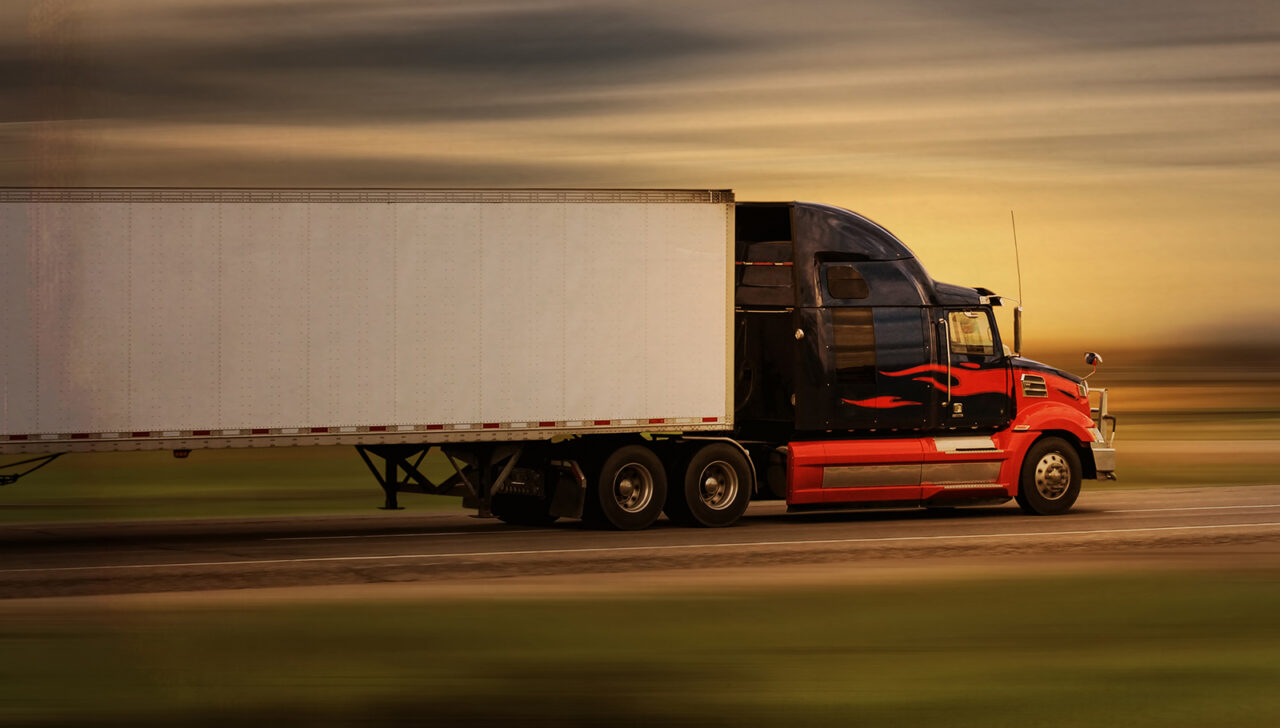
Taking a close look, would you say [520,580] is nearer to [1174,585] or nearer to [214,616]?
[214,616]

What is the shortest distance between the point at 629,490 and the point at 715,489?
1.17m

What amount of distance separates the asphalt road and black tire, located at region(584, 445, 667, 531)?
310 millimetres

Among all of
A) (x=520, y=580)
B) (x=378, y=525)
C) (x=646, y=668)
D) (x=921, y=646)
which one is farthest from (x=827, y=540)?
(x=646, y=668)

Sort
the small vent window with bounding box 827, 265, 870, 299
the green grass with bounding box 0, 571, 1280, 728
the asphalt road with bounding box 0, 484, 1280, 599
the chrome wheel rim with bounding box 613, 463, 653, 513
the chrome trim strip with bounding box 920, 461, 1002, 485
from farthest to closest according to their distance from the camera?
1. the chrome trim strip with bounding box 920, 461, 1002, 485
2. the small vent window with bounding box 827, 265, 870, 299
3. the chrome wheel rim with bounding box 613, 463, 653, 513
4. the asphalt road with bounding box 0, 484, 1280, 599
5. the green grass with bounding box 0, 571, 1280, 728

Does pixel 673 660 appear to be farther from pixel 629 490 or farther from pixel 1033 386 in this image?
pixel 1033 386

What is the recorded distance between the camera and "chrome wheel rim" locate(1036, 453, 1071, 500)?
21.2m

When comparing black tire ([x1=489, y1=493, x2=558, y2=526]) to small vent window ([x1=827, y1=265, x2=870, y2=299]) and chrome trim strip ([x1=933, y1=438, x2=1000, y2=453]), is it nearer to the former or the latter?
small vent window ([x1=827, y1=265, x2=870, y2=299])

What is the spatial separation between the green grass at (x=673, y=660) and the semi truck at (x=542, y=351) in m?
4.93

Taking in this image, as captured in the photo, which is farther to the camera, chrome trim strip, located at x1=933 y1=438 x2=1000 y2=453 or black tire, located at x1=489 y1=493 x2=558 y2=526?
black tire, located at x1=489 y1=493 x2=558 y2=526

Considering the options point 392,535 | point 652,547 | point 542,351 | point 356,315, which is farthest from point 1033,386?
point 356,315

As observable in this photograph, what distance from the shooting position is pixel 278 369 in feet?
57.3

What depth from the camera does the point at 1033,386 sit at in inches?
837

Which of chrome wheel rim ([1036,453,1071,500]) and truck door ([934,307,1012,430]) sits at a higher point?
truck door ([934,307,1012,430])

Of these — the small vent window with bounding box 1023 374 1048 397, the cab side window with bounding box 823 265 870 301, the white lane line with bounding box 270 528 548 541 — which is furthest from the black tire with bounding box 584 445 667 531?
the small vent window with bounding box 1023 374 1048 397
